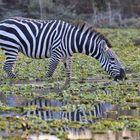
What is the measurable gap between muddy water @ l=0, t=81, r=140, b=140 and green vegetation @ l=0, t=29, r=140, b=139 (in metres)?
0.10

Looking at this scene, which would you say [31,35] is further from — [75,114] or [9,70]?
[75,114]

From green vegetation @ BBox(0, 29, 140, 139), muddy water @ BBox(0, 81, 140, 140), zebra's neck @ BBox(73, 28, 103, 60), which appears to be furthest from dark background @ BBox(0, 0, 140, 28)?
muddy water @ BBox(0, 81, 140, 140)

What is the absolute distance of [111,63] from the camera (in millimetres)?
14844

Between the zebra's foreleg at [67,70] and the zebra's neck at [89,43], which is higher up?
the zebra's neck at [89,43]

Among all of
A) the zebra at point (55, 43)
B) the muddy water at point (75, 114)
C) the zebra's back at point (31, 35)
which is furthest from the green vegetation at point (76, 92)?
the zebra's back at point (31, 35)

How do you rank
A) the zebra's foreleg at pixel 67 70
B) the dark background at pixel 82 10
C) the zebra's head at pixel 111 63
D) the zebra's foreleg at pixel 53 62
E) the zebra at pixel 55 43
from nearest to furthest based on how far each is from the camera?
the zebra's foreleg at pixel 67 70, the zebra's head at pixel 111 63, the zebra at pixel 55 43, the zebra's foreleg at pixel 53 62, the dark background at pixel 82 10

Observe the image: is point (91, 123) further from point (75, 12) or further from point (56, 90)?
point (75, 12)

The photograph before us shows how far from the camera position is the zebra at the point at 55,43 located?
1493 cm

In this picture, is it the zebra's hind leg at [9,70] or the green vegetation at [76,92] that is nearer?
the green vegetation at [76,92]

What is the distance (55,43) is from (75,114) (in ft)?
→ 18.1

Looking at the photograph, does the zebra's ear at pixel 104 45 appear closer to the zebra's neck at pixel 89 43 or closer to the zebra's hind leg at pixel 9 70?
the zebra's neck at pixel 89 43

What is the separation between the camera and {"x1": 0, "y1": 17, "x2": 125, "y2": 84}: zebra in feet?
49.0

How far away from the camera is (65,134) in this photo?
839 centimetres

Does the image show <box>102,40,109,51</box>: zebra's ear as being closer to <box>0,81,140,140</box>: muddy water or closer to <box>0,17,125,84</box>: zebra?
<box>0,17,125,84</box>: zebra
